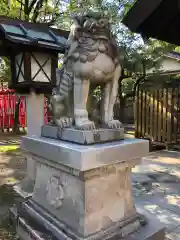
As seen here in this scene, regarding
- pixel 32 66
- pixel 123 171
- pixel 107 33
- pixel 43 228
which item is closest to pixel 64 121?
pixel 123 171

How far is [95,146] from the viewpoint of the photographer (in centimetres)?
189

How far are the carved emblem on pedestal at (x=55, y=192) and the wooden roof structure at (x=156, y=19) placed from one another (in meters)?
2.17

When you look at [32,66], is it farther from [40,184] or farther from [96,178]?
[96,178]

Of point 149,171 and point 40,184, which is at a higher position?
point 40,184

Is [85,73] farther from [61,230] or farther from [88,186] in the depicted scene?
[61,230]

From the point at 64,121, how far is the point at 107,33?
0.93m

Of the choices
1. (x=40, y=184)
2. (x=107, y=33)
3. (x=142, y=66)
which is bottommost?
(x=40, y=184)

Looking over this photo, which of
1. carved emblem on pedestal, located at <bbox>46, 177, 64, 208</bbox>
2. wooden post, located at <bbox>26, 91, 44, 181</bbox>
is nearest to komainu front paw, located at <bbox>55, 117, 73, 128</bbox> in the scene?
carved emblem on pedestal, located at <bbox>46, 177, 64, 208</bbox>

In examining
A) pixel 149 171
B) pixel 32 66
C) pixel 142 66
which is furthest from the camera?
pixel 142 66

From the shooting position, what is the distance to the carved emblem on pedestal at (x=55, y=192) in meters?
2.12

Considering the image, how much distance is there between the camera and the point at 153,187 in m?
3.88

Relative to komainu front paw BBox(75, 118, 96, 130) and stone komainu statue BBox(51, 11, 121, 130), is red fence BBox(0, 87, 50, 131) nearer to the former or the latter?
stone komainu statue BBox(51, 11, 121, 130)

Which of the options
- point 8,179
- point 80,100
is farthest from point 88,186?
point 8,179

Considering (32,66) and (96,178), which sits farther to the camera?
(32,66)
